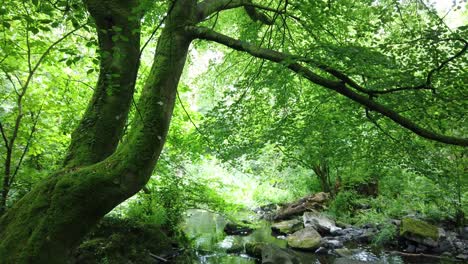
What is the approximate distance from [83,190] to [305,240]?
25.4 ft

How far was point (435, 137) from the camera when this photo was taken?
3.20m

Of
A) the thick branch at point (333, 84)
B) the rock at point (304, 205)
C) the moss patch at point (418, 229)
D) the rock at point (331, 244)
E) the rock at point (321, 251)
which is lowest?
the rock at point (321, 251)

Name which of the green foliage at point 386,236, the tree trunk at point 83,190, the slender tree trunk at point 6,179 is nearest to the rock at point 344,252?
the green foliage at point 386,236

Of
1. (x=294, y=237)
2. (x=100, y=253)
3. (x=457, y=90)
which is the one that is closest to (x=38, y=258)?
(x=100, y=253)

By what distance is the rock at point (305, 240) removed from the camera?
9109 mm

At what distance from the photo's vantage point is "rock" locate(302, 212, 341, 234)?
35.9 feet

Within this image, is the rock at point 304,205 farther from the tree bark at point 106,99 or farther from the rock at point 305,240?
the tree bark at point 106,99

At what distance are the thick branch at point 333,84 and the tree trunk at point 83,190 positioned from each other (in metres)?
0.94

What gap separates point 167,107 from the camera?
11.8ft

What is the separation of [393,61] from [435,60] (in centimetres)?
45

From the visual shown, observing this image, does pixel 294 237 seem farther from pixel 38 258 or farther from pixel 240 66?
pixel 38 258

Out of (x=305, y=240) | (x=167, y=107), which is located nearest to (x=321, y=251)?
(x=305, y=240)

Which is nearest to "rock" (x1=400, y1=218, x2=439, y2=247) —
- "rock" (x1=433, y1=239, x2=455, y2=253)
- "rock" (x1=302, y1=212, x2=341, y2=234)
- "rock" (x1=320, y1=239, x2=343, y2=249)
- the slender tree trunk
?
"rock" (x1=433, y1=239, x2=455, y2=253)

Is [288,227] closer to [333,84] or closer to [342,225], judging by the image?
[342,225]
